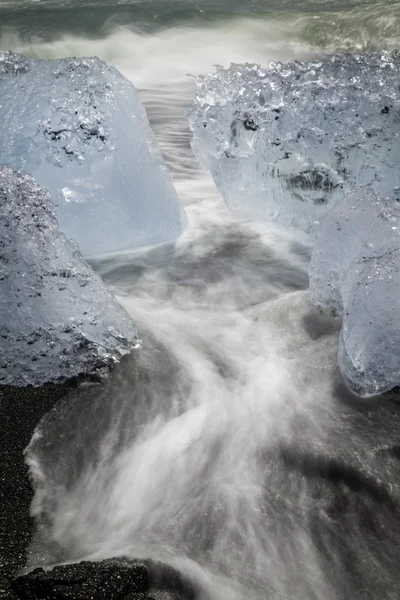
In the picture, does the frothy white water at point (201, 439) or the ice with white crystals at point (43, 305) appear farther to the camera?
the ice with white crystals at point (43, 305)

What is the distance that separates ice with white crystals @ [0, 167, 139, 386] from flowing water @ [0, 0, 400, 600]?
19 cm

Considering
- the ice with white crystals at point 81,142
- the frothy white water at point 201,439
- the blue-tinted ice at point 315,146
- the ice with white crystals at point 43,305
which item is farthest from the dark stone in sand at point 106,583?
the ice with white crystals at point 81,142

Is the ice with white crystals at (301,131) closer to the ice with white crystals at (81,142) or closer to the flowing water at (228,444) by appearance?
the flowing water at (228,444)

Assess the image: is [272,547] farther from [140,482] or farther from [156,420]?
[156,420]

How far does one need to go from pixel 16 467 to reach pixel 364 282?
1641 mm

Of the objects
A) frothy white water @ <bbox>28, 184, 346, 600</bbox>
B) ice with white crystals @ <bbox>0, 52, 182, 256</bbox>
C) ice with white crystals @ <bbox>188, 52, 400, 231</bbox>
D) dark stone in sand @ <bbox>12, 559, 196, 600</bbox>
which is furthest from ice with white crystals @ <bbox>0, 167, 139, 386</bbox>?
ice with white crystals @ <bbox>188, 52, 400, 231</bbox>

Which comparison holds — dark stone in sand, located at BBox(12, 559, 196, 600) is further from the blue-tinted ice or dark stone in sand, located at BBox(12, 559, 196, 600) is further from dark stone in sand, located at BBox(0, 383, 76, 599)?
the blue-tinted ice

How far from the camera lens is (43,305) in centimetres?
319

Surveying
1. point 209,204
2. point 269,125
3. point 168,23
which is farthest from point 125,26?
point 269,125

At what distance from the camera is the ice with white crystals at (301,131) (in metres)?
4.21

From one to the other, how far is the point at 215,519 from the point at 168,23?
43.3 feet

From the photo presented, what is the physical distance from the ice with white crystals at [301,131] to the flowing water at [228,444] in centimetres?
37

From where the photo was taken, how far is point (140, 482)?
8.62 ft

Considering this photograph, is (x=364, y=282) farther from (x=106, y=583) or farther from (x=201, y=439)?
(x=106, y=583)
